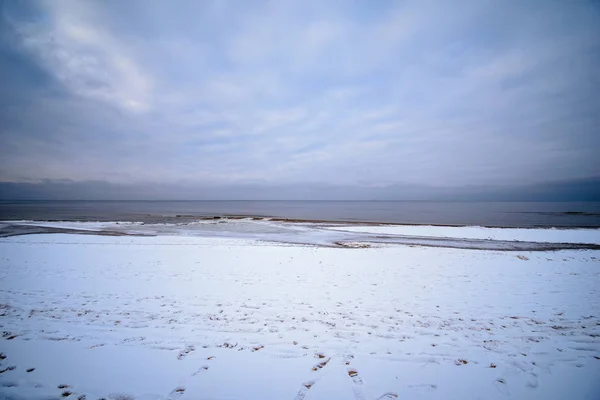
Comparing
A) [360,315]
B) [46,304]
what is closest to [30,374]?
[46,304]

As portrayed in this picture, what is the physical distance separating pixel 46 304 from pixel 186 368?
5834 millimetres

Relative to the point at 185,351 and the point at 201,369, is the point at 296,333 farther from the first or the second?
the point at 185,351

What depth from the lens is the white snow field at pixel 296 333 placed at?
13.2ft

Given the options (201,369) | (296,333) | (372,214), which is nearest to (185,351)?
(201,369)

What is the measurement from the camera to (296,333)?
5.57 meters

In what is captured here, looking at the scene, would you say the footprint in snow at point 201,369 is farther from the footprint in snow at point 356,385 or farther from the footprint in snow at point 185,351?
the footprint in snow at point 356,385

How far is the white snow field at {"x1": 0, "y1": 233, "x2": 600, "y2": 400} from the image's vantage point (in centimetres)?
401

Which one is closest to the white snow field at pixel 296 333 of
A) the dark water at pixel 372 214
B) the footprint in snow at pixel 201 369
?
the footprint in snow at pixel 201 369

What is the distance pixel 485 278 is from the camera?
9.72 meters

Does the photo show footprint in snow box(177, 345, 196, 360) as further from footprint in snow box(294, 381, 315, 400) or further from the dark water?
the dark water

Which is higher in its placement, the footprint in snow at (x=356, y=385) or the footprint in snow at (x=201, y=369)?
the footprint in snow at (x=201, y=369)

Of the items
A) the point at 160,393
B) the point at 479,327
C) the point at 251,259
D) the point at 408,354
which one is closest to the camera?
the point at 160,393

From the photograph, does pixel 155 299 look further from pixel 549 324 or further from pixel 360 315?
pixel 549 324

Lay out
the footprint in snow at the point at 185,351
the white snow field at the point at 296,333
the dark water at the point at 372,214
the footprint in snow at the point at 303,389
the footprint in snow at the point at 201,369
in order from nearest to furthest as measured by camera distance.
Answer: the footprint in snow at the point at 303,389, the white snow field at the point at 296,333, the footprint in snow at the point at 201,369, the footprint in snow at the point at 185,351, the dark water at the point at 372,214
